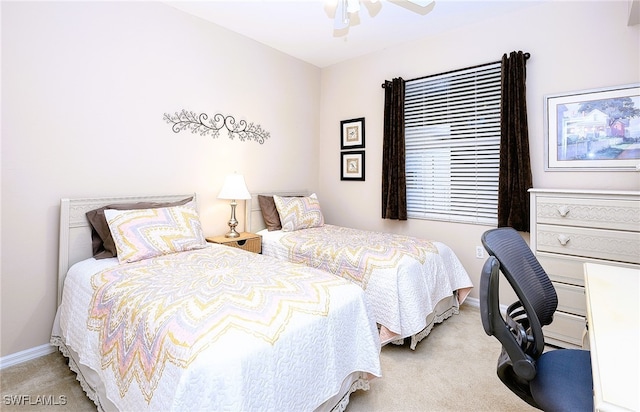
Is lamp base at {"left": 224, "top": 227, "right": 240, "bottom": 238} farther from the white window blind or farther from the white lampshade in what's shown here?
the white window blind

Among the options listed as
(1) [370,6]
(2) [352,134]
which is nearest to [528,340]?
(1) [370,6]

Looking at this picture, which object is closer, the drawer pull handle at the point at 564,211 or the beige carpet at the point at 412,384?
the beige carpet at the point at 412,384

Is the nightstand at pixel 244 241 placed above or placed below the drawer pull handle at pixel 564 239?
below

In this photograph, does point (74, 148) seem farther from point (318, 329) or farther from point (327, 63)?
point (327, 63)

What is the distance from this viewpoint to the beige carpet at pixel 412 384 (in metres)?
1.72

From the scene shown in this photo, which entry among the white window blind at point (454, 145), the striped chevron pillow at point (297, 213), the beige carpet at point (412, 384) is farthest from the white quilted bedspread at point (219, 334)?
the white window blind at point (454, 145)

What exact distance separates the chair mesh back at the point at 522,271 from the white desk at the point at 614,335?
0.51 ft

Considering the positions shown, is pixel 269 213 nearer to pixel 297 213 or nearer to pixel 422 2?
pixel 297 213

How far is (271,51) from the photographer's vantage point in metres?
3.65

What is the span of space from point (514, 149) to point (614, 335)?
7.32ft

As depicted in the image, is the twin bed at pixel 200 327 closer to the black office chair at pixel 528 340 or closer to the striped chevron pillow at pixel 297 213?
the black office chair at pixel 528 340

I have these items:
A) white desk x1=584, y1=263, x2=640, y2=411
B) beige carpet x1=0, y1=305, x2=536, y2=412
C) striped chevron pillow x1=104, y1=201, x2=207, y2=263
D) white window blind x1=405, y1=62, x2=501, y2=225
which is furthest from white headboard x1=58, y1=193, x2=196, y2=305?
white window blind x1=405, y1=62, x2=501, y2=225

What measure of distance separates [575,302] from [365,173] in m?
2.36

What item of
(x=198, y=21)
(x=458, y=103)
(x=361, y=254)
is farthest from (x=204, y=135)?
(x=458, y=103)
